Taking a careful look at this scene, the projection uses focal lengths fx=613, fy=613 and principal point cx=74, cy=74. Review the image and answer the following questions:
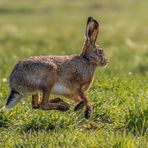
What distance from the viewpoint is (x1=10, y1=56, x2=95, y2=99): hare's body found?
690 cm

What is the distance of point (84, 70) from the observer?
7.39m

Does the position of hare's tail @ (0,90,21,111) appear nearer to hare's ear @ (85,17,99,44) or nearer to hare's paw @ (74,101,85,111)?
hare's paw @ (74,101,85,111)

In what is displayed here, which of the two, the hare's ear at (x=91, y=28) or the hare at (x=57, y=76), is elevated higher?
the hare's ear at (x=91, y=28)

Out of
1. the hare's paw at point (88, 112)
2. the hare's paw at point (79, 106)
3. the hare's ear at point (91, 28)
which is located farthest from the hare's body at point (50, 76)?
the hare's ear at point (91, 28)

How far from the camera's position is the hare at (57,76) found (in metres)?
6.91

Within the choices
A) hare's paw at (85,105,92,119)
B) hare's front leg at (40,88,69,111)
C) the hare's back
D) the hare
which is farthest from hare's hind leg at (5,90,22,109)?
hare's paw at (85,105,92,119)

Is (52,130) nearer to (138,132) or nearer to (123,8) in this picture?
(138,132)

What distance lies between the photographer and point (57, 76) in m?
7.06

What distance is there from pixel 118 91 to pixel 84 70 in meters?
1.30

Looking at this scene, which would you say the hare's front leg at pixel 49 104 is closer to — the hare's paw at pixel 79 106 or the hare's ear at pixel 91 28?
the hare's paw at pixel 79 106

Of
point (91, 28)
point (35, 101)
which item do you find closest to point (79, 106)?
point (35, 101)

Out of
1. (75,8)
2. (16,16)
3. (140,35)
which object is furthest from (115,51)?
(75,8)

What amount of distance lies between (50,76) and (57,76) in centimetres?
16

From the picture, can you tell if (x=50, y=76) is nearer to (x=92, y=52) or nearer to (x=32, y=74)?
(x=32, y=74)
